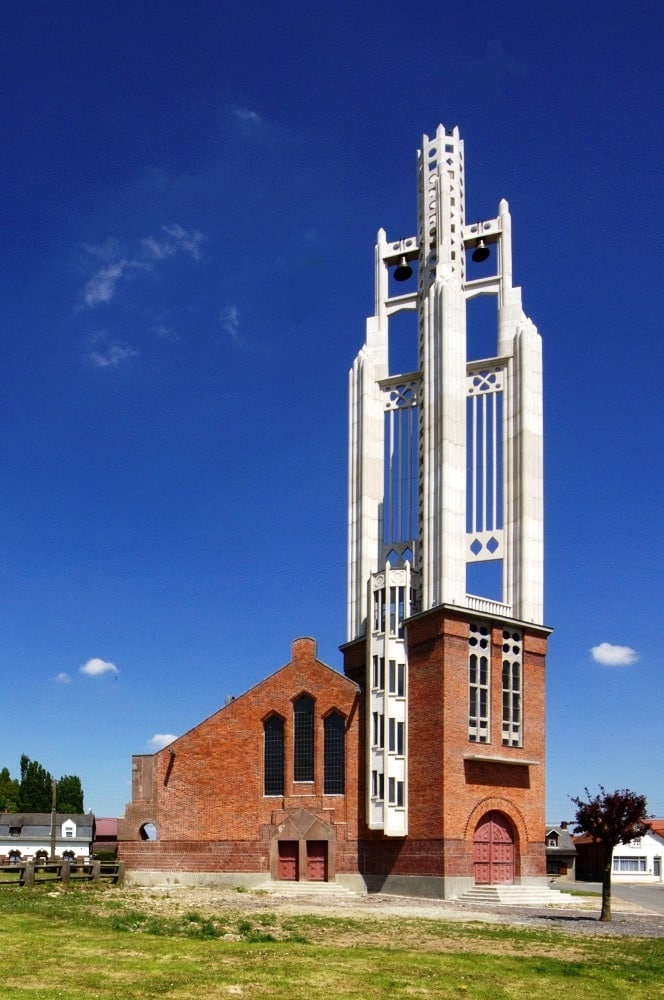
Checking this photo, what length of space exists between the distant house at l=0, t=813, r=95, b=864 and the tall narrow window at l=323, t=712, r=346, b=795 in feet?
194

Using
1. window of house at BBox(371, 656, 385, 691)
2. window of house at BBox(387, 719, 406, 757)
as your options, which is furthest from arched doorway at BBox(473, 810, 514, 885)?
window of house at BBox(371, 656, 385, 691)

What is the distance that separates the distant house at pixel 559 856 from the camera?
297 ft

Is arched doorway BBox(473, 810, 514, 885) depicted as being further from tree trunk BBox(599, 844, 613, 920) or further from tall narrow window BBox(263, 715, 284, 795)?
tree trunk BBox(599, 844, 613, 920)

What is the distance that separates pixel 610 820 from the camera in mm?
32156

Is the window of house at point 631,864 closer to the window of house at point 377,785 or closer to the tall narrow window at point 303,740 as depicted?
the tall narrow window at point 303,740

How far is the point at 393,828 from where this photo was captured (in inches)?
1821

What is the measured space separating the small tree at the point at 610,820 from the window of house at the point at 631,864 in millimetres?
66352

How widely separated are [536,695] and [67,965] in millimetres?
34034

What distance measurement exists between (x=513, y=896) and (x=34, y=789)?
295 ft

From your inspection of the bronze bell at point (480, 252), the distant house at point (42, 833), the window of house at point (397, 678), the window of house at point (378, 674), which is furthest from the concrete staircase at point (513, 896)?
the distant house at point (42, 833)

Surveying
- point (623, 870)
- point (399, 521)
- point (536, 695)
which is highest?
point (399, 521)

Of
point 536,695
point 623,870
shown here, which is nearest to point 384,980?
Answer: point 536,695

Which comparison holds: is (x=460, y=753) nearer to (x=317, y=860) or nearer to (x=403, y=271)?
(x=317, y=860)

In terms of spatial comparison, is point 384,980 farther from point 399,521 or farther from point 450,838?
point 399,521
